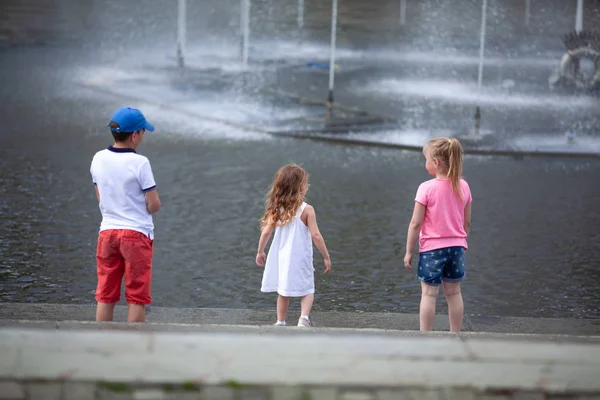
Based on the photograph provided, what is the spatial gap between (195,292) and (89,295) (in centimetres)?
79

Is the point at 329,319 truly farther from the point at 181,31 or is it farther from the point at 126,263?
the point at 181,31

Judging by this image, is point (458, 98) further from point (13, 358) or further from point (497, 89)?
point (13, 358)

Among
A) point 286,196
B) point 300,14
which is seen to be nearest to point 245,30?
point 300,14

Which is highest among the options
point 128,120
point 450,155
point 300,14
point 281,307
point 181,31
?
point 300,14

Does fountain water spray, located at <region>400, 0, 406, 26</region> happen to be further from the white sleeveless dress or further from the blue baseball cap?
the blue baseball cap

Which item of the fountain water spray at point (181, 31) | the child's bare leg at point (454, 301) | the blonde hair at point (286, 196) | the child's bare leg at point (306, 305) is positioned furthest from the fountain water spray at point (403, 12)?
the child's bare leg at point (454, 301)

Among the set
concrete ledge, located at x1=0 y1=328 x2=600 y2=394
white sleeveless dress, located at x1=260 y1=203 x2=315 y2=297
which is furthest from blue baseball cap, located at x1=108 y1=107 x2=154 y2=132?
concrete ledge, located at x1=0 y1=328 x2=600 y2=394

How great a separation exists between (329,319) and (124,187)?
180 cm

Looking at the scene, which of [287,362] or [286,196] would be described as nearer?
[287,362]

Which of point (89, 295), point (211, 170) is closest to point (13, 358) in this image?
point (89, 295)

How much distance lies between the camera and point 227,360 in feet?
14.6

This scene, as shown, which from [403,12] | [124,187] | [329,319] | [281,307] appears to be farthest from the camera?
[403,12]

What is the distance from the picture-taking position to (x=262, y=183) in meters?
12.9

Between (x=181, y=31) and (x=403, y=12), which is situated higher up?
(x=403, y=12)
